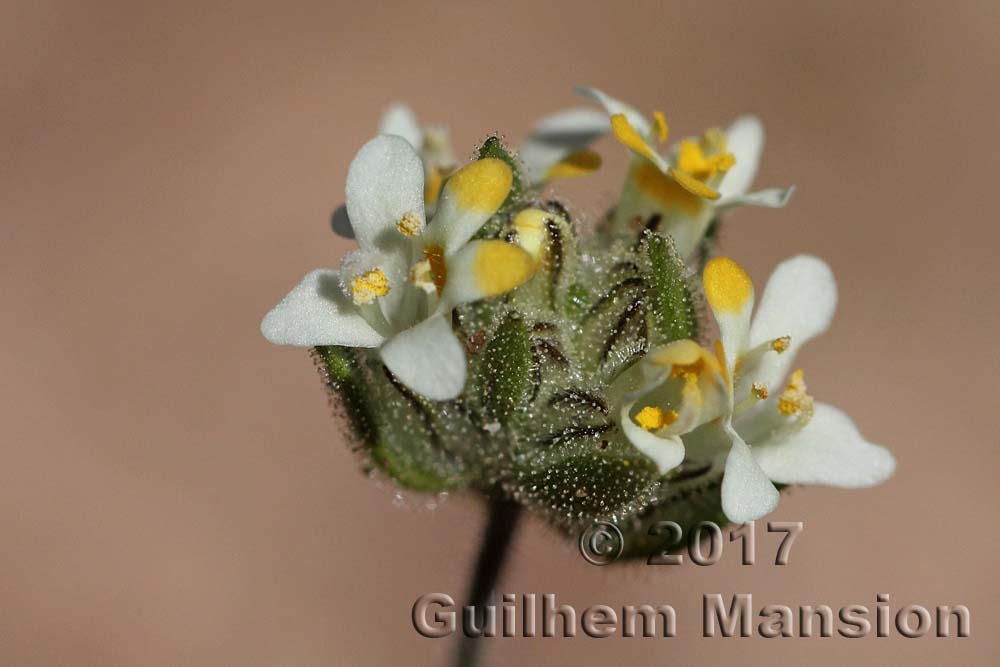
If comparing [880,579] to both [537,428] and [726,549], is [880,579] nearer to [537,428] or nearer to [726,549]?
[726,549]

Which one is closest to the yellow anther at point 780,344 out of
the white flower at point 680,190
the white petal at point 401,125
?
the white flower at point 680,190

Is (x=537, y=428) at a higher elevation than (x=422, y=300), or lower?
lower

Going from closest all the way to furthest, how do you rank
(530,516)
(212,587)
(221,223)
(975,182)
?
(530,516) → (212,587) → (221,223) → (975,182)

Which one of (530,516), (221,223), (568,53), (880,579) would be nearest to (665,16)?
(568,53)

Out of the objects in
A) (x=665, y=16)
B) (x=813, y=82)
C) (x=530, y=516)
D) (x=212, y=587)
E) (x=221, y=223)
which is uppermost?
(x=665, y=16)

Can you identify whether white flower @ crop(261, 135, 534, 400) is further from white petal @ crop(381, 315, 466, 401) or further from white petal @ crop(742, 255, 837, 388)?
white petal @ crop(742, 255, 837, 388)

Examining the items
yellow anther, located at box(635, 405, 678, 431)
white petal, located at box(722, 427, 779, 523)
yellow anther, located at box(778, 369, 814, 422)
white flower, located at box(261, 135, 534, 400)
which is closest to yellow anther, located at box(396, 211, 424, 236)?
white flower, located at box(261, 135, 534, 400)

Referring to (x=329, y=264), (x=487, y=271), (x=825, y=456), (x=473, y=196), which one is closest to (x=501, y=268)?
(x=487, y=271)

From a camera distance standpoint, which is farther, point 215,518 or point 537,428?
point 215,518
